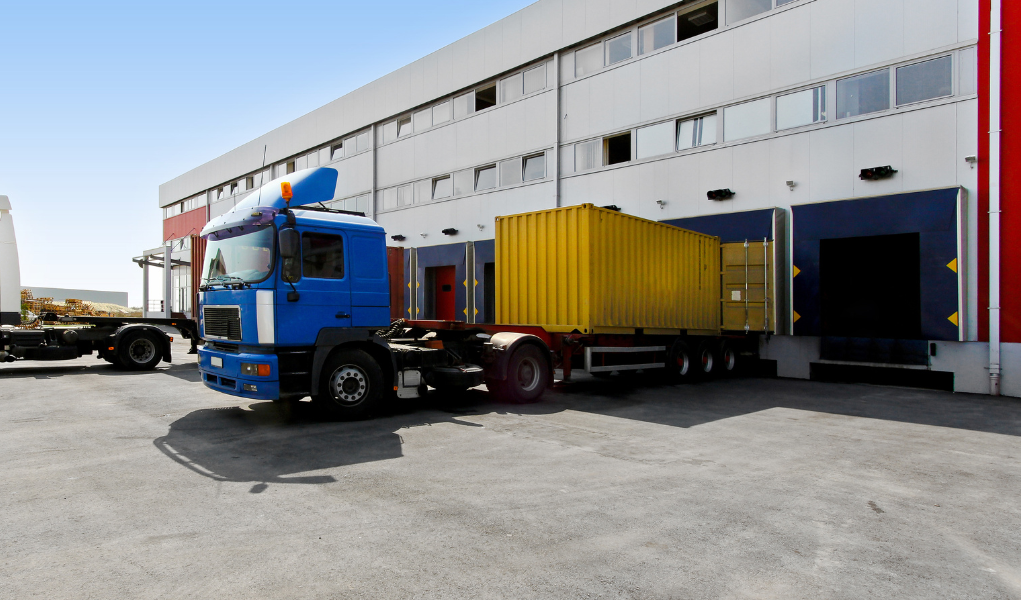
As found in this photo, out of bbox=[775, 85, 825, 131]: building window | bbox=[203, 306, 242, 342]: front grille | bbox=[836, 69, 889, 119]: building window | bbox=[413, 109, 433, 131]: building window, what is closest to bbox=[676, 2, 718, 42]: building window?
bbox=[775, 85, 825, 131]: building window

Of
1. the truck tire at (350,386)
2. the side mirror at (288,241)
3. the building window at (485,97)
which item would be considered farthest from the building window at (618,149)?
the side mirror at (288,241)

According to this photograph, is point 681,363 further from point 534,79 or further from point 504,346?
point 534,79

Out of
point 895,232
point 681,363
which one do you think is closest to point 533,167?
point 681,363

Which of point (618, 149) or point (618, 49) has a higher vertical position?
point (618, 49)

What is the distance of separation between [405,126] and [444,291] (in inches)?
276

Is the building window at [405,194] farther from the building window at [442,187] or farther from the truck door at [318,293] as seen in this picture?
the truck door at [318,293]

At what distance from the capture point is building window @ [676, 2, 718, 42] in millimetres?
15047

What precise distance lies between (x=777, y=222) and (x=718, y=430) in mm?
8153

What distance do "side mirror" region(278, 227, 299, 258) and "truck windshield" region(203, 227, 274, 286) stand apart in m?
0.21

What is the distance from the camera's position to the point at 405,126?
23.7 meters

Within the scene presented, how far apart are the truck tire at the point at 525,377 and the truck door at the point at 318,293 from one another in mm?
2782

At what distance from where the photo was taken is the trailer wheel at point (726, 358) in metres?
13.5

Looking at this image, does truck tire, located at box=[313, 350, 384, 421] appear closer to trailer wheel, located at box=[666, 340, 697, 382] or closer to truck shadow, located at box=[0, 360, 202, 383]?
truck shadow, located at box=[0, 360, 202, 383]

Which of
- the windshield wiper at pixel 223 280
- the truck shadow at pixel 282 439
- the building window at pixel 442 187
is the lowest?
the truck shadow at pixel 282 439
